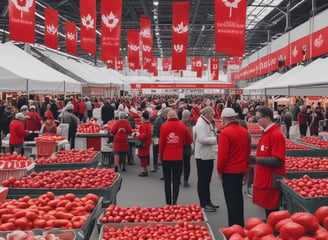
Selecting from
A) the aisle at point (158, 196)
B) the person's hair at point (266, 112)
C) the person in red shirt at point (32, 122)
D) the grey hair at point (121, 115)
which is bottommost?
the aisle at point (158, 196)

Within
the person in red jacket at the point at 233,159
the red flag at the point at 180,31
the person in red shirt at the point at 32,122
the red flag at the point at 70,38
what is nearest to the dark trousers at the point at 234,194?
the person in red jacket at the point at 233,159

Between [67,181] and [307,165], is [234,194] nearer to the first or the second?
[307,165]

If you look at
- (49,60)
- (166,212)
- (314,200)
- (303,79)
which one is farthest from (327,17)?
(49,60)

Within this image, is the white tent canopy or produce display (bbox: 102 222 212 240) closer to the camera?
produce display (bbox: 102 222 212 240)

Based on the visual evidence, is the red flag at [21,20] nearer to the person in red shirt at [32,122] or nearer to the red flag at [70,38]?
the person in red shirt at [32,122]

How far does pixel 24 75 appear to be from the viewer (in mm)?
10852

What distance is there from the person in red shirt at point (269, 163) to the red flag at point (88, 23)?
837 cm

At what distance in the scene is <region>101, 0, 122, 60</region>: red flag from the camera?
10.8 metres

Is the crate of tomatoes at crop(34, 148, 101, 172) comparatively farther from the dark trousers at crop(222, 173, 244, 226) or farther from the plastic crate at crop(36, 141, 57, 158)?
the dark trousers at crop(222, 173, 244, 226)

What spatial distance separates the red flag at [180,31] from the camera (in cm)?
1179

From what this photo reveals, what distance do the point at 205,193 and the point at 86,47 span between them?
788 cm

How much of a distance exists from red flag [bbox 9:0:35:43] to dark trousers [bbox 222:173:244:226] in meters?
6.98

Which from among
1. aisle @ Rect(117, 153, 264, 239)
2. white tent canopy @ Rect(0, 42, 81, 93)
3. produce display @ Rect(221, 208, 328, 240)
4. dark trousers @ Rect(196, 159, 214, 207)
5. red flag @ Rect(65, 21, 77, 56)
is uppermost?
red flag @ Rect(65, 21, 77, 56)

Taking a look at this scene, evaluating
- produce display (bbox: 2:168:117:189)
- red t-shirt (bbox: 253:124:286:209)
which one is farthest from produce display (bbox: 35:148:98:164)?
red t-shirt (bbox: 253:124:286:209)
